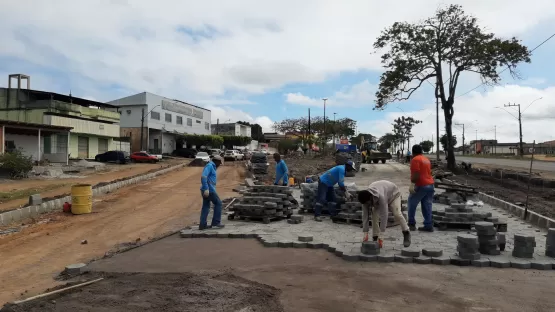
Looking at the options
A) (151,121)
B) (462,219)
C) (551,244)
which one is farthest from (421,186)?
(151,121)

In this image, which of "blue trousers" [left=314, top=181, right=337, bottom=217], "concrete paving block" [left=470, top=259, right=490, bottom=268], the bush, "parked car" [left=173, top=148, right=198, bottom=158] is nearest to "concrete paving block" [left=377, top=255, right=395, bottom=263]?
"concrete paving block" [left=470, top=259, right=490, bottom=268]

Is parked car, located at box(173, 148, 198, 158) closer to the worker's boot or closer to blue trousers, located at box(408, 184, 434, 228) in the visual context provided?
blue trousers, located at box(408, 184, 434, 228)

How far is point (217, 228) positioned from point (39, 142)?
27514 mm

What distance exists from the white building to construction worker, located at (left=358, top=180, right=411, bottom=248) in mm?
49224

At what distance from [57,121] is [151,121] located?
20.6 m

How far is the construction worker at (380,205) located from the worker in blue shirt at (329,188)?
2.52 metres

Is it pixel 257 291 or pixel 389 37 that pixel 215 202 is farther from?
pixel 389 37

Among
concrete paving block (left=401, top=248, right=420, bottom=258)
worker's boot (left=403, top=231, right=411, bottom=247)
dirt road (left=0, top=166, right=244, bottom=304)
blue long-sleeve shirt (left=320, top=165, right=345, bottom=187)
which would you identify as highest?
blue long-sleeve shirt (left=320, top=165, right=345, bottom=187)

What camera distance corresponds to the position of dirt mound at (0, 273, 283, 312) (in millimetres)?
4539

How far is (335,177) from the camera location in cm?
970

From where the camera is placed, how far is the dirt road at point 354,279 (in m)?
4.67

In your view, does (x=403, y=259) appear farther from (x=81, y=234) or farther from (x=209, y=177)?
(x=81, y=234)

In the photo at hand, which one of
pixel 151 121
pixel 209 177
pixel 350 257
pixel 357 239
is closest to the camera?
pixel 350 257

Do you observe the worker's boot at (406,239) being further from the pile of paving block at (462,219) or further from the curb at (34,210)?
the curb at (34,210)
